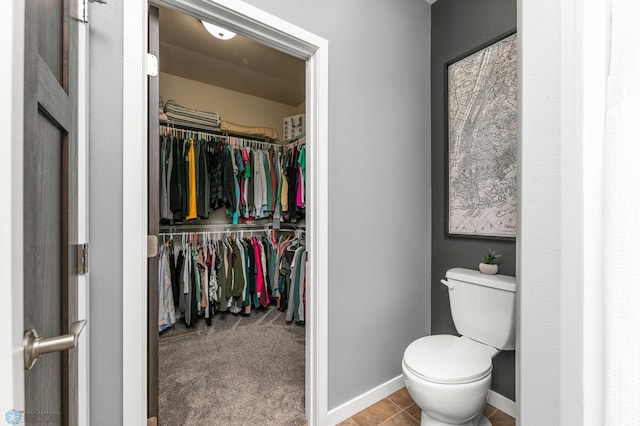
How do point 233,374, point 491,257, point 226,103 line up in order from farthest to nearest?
point 226,103 < point 233,374 < point 491,257

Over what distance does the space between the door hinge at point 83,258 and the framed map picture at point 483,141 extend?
1906 mm

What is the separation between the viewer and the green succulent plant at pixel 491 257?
167 centimetres

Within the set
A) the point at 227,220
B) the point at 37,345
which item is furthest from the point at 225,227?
the point at 37,345

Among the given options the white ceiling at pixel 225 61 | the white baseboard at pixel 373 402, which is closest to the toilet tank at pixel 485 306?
the white baseboard at pixel 373 402

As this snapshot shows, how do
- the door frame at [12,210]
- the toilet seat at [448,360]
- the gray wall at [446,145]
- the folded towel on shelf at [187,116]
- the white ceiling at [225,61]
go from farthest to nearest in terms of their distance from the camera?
the folded towel on shelf at [187,116] < the white ceiling at [225,61] < the gray wall at [446,145] < the toilet seat at [448,360] < the door frame at [12,210]

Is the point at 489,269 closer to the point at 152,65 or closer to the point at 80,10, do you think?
the point at 152,65

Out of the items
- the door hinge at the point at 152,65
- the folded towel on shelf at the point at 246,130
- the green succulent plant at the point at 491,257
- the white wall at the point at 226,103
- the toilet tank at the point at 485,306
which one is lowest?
the toilet tank at the point at 485,306

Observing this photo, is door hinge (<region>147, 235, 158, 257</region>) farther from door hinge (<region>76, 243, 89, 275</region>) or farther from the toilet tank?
the toilet tank

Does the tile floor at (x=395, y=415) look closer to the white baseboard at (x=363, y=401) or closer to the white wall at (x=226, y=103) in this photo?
the white baseboard at (x=363, y=401)

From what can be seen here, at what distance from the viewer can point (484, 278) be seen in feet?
5.20

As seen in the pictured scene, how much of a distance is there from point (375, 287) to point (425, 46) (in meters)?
1.67

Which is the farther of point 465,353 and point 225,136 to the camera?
point 225,136

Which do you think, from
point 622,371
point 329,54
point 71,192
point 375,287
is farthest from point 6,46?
point 375,287

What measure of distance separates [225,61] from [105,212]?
2528 millimetres
